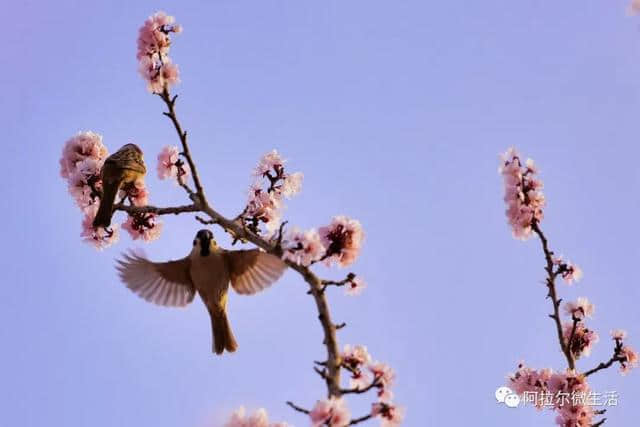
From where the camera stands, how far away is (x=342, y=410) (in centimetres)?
396

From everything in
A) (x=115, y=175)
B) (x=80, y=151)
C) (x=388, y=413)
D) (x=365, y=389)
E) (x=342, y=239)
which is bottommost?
(x=388, y=413)

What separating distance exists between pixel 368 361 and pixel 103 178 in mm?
3113

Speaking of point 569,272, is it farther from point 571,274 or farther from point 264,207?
point 264,207

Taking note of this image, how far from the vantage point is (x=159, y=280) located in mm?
6863

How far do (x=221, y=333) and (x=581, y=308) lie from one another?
122 inches

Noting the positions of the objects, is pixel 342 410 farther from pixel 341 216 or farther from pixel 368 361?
pixel 341 216

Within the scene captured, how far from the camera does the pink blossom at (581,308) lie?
6809 millimetres

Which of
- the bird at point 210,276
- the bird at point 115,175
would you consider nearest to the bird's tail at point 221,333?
the bird at point 210,276

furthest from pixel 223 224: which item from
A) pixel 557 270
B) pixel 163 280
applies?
pixel 557 270

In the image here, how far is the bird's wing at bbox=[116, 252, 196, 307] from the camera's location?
6.70m

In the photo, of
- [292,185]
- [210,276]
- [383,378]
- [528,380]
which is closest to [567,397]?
[528,380]

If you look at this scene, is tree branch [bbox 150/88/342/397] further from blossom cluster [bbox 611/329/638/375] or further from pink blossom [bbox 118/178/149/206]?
blossom cluster [bbox 611/329/638/375]

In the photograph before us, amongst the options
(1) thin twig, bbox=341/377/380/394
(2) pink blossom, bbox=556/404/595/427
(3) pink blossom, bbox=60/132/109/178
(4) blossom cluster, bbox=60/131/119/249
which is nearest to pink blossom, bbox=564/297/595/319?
(2) pink blossom, bbox=556/404/595/427

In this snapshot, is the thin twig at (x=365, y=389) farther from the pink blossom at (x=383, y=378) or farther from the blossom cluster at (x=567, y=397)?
the blossom cluster at (x=567, y=397)
